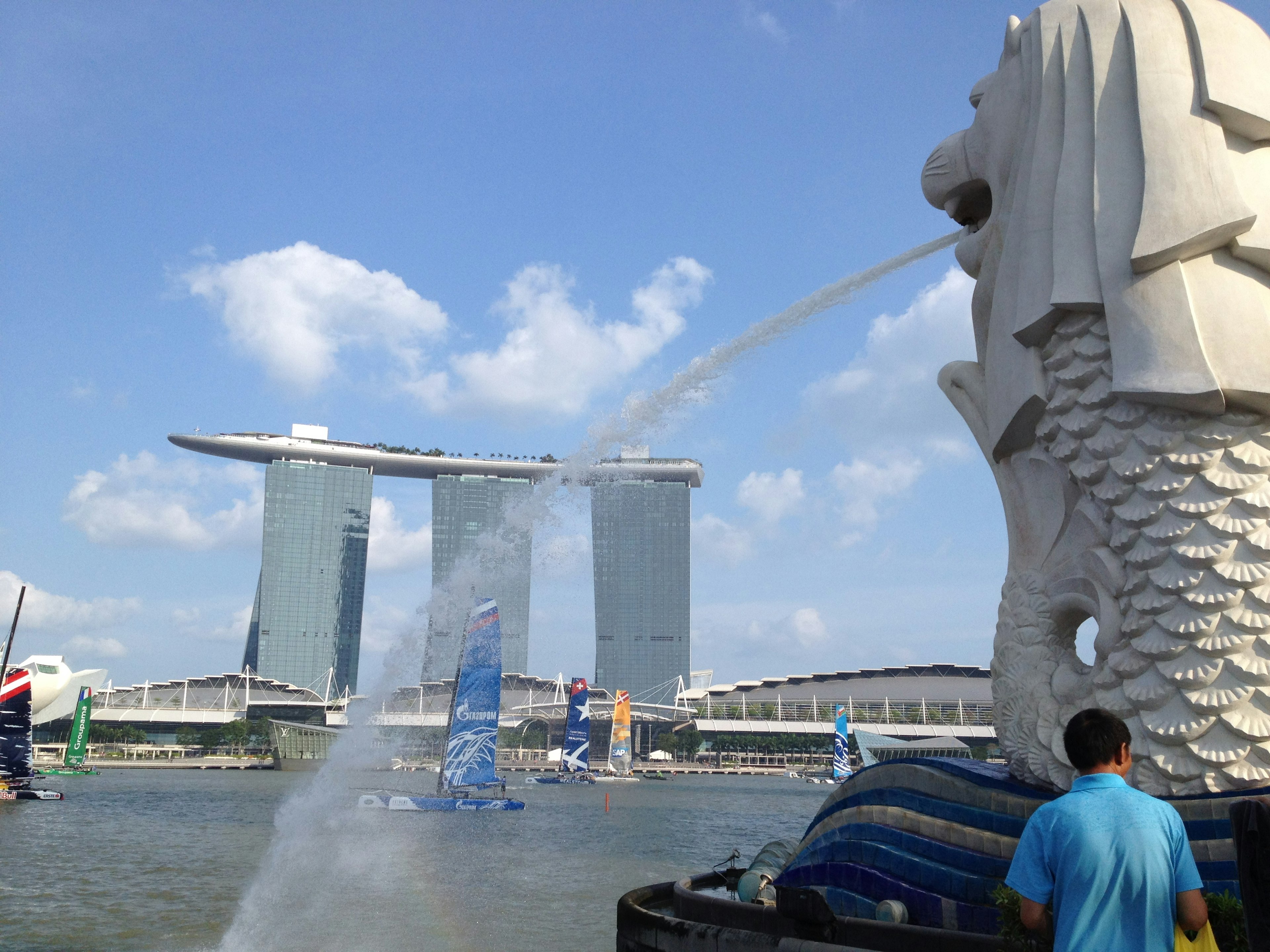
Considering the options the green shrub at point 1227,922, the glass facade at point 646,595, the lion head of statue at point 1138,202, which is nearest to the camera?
the green shrub at point 1227,922

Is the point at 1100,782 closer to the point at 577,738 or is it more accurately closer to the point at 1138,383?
the point at 1138,383

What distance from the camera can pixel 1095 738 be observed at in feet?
11.1

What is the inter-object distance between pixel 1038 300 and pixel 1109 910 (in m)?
7.54

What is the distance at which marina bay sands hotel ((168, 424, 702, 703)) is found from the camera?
140875 mm

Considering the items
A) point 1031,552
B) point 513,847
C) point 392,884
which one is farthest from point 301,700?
point 1031,552

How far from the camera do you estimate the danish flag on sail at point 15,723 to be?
40938 millimetres

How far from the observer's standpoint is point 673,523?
486ft

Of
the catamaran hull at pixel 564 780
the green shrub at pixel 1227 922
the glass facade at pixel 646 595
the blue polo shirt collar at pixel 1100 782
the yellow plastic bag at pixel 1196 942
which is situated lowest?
the catamaran hull at pixel 564 780

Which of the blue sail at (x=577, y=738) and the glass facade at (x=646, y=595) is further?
the glass facade at (x=646, y=595)

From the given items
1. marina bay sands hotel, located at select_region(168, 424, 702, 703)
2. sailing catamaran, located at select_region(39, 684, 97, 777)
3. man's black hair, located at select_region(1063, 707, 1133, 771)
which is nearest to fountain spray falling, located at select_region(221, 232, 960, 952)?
man's black hair, located at select_region(1063, 707, 1133, 771)

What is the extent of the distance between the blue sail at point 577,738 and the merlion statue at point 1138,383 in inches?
2356

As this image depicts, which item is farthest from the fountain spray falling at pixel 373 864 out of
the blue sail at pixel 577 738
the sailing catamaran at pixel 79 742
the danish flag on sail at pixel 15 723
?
the sailing catamaran at pixel 79 742

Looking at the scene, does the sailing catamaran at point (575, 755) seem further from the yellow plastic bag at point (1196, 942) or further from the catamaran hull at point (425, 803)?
the yellow plastic bag at point (1196, 942)

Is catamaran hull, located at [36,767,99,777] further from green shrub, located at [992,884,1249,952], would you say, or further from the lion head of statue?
green shrub, located at [992,884,1249,952]
